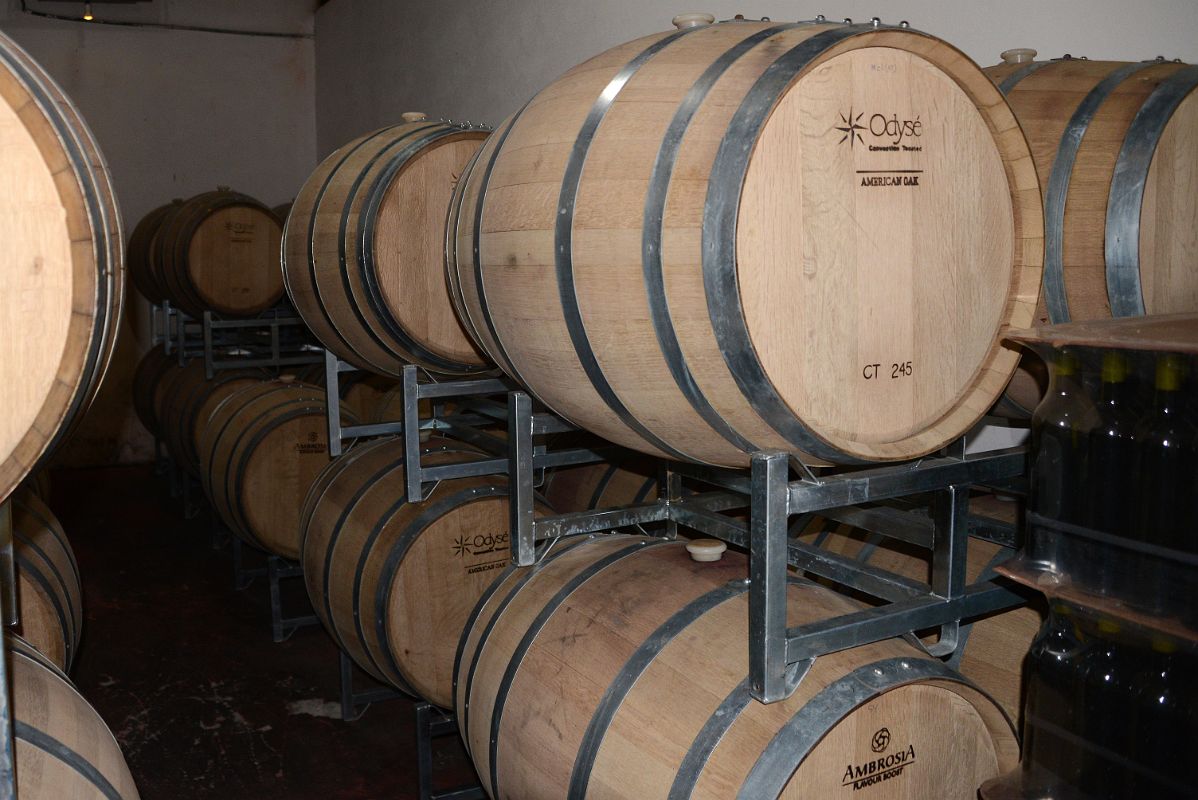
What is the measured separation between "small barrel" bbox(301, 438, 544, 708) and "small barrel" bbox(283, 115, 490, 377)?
410 mm

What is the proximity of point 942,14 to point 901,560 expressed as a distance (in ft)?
5.42

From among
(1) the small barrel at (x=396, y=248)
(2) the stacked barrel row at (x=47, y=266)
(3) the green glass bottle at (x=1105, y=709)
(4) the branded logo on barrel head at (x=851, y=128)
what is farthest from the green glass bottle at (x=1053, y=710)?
(1) the small barrel at (x=396, y=248)

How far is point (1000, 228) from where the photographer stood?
5.51 feet

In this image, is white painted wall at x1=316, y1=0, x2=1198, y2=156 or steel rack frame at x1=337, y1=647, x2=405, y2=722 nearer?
white painted wall at x1=316, y1=0, x2=1198, y2=156

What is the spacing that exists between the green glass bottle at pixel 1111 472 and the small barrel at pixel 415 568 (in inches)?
77.3

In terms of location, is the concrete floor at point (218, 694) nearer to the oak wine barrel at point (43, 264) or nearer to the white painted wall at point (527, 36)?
the oak wine barrel at point (43, 264)

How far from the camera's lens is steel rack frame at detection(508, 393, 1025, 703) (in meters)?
1.64

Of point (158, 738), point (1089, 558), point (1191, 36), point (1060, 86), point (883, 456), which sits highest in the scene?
point (1191, 36)

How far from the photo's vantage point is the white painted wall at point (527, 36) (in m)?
2.54

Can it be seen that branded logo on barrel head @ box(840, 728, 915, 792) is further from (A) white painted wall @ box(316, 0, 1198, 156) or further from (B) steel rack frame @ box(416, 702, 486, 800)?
(A) white painted wall @ box(316, 0, 1198, 156)

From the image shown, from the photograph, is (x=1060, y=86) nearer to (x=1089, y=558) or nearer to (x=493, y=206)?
(x=1089, y=558)

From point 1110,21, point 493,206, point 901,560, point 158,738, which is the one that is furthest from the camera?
point 158,738

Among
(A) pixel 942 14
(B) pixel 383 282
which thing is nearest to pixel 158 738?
(B) pixel 383 282

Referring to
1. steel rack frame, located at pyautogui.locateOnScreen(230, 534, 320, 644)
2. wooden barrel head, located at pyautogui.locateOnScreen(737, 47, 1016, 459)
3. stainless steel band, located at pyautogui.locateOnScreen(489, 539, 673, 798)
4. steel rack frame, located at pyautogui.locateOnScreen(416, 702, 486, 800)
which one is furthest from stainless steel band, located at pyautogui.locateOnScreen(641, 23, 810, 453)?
steel rack frame, located at pyautogui.locateOnScreen(230, 534, 320, 644)
